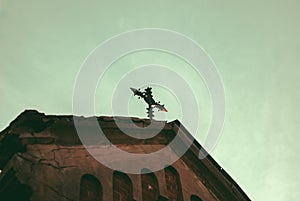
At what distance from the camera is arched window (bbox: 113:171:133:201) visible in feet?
35.6

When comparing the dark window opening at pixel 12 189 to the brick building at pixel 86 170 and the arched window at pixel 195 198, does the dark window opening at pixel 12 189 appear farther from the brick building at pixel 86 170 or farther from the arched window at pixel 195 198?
the arched window at pixel 195 198

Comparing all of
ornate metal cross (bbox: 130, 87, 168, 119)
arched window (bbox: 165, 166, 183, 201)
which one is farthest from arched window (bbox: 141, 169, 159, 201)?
ornate metal cross (bbox: 130, 87, 168, 119)

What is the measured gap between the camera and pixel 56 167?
33.1 feet

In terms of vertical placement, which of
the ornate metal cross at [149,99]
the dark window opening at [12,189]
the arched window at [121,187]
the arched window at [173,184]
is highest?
the ornate metal cross at [149,99]

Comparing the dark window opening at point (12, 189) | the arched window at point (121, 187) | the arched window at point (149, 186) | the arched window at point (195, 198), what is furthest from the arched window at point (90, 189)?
the arched window at point (195, 198)

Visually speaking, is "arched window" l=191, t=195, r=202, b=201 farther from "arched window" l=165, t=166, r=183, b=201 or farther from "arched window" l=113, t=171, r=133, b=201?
"arched window" l=113, t=171, r=133, b=201

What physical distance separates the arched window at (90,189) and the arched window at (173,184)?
8.43ft

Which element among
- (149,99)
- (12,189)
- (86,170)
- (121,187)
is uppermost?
(149,99)

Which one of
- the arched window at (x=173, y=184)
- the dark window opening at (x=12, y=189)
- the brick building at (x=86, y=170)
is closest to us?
the dark window opening at (x=12, y=189)

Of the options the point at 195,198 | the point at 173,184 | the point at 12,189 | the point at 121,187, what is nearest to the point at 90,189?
the point at 121,187

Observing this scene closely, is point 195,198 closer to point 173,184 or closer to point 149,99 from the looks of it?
point 173,184

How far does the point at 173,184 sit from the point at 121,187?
208 cm

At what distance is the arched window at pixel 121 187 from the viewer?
10.8m

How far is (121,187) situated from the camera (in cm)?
1111
